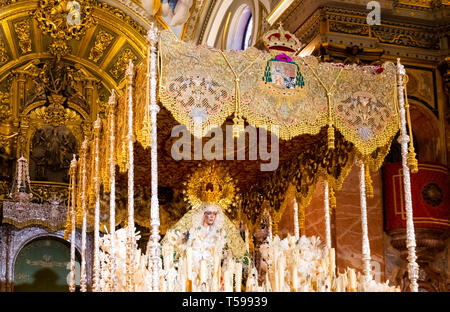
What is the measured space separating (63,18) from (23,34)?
96 cm

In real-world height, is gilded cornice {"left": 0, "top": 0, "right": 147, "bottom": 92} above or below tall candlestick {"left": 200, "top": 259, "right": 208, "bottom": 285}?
above

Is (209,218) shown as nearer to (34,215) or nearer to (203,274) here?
(203,274)

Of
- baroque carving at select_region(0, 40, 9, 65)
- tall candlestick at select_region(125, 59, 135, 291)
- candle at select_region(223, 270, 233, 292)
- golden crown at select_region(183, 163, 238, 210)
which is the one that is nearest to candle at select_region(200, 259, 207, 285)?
candle at select_region(223, 270, 233, 292)

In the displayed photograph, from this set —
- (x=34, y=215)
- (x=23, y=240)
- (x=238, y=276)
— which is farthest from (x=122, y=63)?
(x=238, y=276)

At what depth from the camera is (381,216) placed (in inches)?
472

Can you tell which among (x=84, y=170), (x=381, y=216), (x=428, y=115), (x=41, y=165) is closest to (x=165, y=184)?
(x=84, y=170)

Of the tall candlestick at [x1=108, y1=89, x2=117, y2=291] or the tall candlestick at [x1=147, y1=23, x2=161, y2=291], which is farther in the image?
the tall candlestick at [x1=108, y1=89, x2=117, y2=291]

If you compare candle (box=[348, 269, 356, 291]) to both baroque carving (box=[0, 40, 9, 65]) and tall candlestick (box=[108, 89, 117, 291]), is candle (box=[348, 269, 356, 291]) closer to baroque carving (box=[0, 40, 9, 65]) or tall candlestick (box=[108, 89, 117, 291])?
tall candlestick (box=[108, 89, 117, 291])

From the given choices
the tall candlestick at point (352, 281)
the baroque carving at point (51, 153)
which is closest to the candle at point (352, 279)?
the tall candlestick at point (352, 281)

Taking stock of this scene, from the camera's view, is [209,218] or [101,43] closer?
[209,218]

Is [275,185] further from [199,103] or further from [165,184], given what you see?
[199,103]

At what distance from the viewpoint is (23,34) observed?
16.5 m

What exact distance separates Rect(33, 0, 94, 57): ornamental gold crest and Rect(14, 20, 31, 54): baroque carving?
308mm

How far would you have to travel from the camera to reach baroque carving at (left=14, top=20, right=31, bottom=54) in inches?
647
